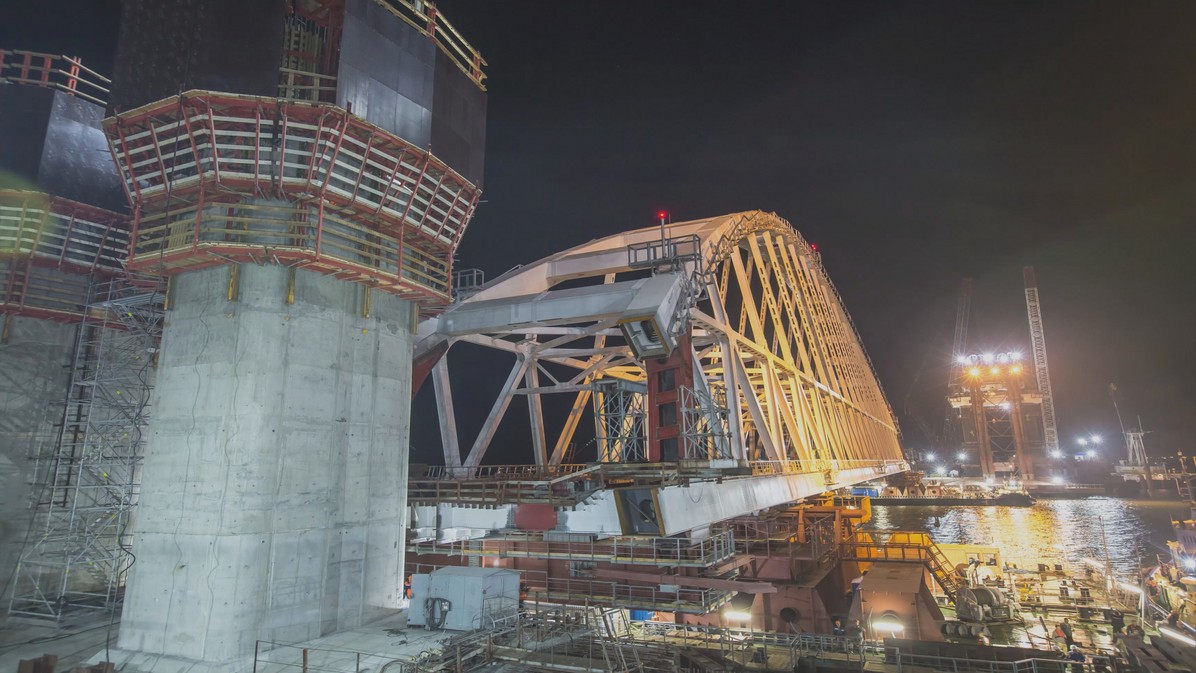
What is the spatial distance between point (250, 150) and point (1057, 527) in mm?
135232

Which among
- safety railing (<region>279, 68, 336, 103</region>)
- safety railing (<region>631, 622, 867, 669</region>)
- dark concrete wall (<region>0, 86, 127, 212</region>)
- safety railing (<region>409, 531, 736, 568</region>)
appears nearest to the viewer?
safety railing (<region>279, 68, 336, 103</region>)

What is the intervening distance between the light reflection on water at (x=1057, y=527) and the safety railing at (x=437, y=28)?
73112 mm

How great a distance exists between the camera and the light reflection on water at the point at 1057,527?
8506 centimetres

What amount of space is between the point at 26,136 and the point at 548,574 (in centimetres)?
2915

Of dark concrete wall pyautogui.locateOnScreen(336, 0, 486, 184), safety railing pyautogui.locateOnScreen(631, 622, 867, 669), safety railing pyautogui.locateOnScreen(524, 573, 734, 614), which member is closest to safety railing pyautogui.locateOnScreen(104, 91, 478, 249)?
dark concrete wall pyautogui.locateOnScreen(336, 0, 486, 184)

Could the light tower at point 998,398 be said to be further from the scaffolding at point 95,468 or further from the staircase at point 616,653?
the scaffolding at point 95,468

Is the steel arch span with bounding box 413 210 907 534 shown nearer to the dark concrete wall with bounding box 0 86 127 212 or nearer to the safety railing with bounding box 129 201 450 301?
the safety railing with bounding box 129 201 450 301

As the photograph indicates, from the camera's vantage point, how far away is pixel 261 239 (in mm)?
21422

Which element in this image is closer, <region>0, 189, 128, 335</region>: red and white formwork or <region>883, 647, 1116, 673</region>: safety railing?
<region>883, 647, 1116, 673</region>: safety railing

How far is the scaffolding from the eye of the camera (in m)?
25.0

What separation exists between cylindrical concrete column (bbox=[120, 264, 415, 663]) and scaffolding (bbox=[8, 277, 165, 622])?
6167 millimetres

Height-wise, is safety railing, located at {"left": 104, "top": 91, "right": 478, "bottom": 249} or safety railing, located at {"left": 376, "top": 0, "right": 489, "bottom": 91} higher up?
safety railing, located at {"left": 376, "top": 0, "right": 489, "bottom": 91}

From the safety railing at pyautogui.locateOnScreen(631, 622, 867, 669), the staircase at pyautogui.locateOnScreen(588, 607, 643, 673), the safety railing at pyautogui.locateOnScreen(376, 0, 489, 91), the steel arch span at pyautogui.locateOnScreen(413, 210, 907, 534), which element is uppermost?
the safety railing at pyautogui.locateOnScreen(376, 0, 489, 91)

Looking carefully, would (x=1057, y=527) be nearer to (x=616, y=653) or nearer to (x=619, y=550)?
(x=619, y=550)
